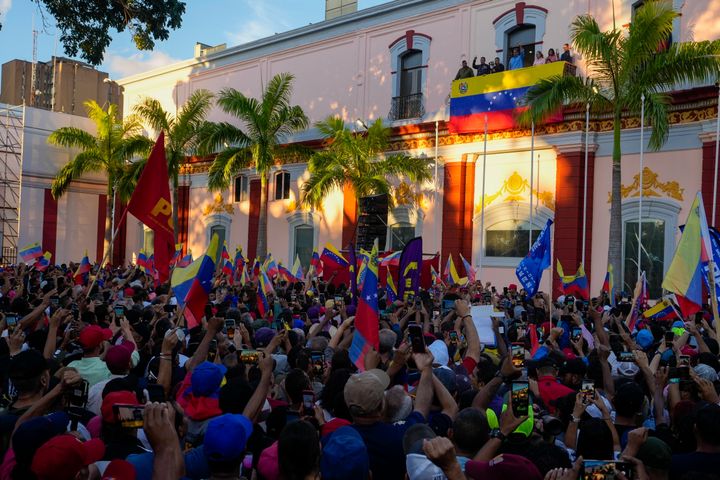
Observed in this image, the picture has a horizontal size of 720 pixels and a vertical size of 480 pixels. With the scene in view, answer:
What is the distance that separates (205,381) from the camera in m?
4.68

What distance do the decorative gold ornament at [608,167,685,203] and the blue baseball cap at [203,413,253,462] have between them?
730 inches

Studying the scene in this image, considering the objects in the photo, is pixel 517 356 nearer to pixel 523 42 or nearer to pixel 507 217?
pixel 507 217

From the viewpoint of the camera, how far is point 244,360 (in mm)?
5398

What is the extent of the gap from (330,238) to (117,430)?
24.4 metres

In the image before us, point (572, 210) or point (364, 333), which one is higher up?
point (572, 210)

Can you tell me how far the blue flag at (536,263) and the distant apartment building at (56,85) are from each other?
36.6 m

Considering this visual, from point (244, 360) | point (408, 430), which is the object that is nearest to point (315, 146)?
point (244, 360)

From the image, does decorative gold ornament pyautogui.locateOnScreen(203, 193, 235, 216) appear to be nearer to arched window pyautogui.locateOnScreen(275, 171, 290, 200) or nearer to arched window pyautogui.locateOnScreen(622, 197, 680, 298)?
arched window pyautogui.locateOnScreen(275, 171, 290, 200)

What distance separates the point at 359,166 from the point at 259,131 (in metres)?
3.99

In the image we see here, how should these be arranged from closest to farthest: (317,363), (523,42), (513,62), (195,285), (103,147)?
(317,363)
(195,285)
(513,62)
(523,42)
(103,147)

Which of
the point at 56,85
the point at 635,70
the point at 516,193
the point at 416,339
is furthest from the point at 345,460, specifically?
the point at 56,85

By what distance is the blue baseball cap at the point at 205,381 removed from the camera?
4.67 metres

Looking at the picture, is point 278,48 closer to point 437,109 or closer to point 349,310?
point 437,109

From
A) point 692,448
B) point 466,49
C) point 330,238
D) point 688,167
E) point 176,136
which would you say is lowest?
point 692,448
